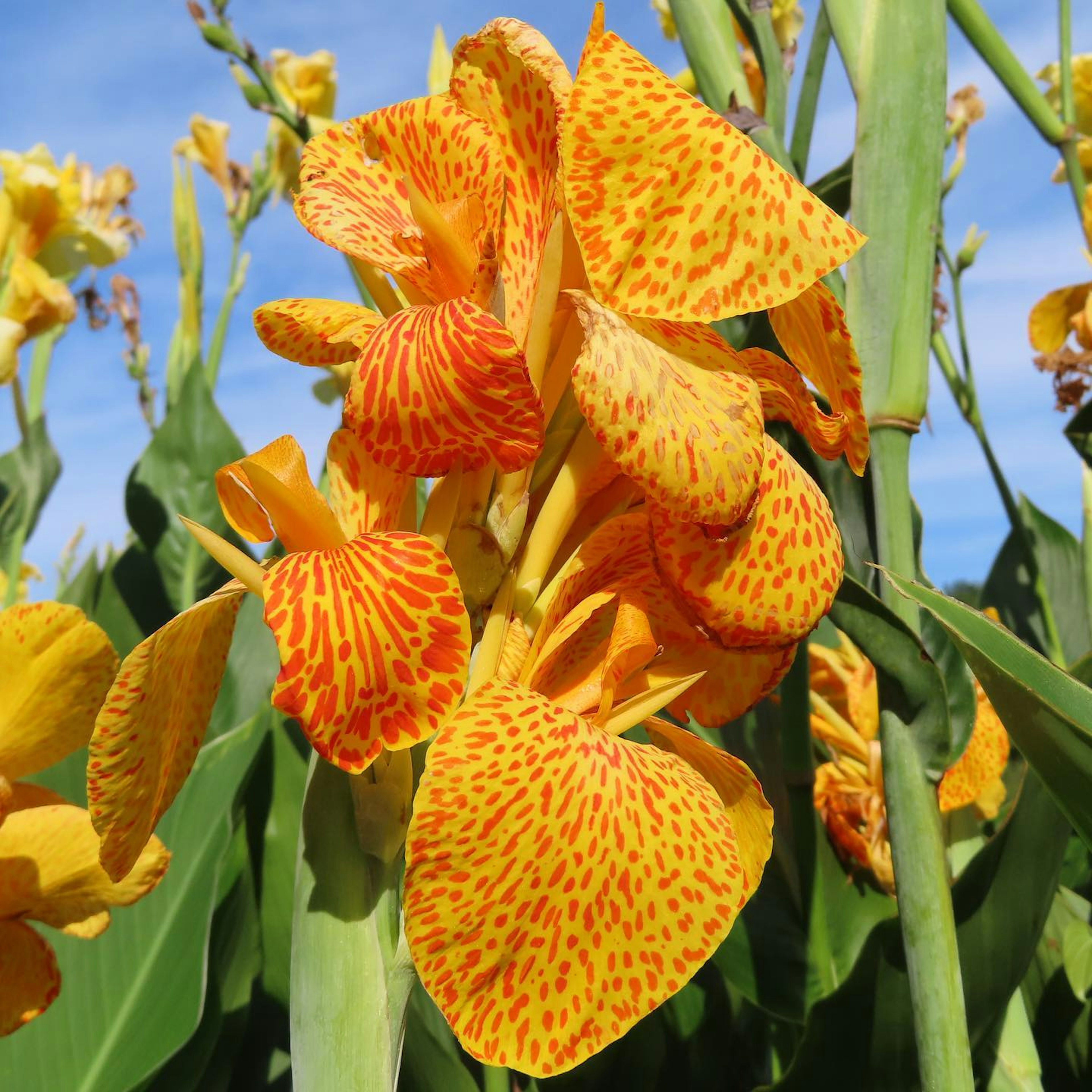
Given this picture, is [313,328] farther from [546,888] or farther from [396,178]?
[546,888]

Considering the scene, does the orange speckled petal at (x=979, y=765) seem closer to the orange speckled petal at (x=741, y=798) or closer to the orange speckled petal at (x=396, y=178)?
the orange speckled petal at (x=741, y=798)

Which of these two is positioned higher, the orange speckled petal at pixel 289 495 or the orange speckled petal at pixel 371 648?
the orange speckled petal at pixel 289 495

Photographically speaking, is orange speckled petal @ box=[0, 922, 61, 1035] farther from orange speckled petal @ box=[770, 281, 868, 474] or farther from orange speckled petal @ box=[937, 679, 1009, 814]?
orange speckled petal @ box=[937, 679, 1009, 814]

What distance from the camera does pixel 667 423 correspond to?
437mm

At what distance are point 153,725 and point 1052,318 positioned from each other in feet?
4.85

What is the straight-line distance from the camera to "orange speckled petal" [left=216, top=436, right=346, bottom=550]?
471mm

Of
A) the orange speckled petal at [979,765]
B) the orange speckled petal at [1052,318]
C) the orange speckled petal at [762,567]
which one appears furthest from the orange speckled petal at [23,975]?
the orange speckled petal at [1052,318]

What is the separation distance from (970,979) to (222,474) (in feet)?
2.04

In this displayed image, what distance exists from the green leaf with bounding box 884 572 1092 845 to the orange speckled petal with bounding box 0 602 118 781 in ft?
1.48

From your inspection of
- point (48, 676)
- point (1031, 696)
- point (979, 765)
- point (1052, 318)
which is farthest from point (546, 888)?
point (1052, 318)

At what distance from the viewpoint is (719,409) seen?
→ 0.45m

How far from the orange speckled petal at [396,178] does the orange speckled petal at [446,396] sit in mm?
84

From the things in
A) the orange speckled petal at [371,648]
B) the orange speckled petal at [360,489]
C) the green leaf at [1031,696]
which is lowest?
the green leaf at [1031,696]

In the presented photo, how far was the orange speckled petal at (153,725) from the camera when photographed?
1.55 feet
